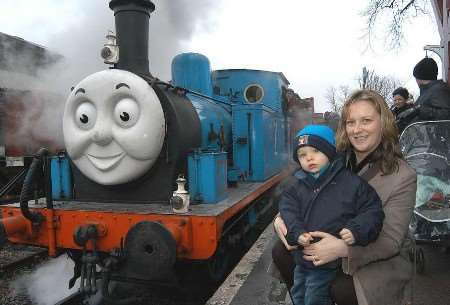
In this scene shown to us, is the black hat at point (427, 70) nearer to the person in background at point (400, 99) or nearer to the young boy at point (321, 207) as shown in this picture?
the person in background at point (400, 99)

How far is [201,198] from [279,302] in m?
1.29

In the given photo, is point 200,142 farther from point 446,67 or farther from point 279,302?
point 446,67

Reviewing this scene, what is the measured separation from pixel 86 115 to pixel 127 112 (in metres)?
0.44

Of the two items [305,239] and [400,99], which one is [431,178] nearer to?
[400,99]

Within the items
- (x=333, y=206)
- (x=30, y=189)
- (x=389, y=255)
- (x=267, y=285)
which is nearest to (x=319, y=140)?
(x=333, y=206)

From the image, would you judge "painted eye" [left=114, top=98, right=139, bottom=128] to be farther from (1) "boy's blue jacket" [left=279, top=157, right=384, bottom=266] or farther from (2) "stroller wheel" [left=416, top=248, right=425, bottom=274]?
(2) "stroller wheel" [left=416, top=248, right=425, bottom=274]

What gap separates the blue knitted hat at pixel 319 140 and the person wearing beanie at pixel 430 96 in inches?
71.3

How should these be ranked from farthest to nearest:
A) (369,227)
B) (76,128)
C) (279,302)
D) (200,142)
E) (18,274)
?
(18,274), (200,142), (76,128), (279,302), (369,227)

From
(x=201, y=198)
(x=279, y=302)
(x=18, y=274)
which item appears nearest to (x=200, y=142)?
(x=201, y=198)

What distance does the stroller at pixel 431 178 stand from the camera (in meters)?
3.16

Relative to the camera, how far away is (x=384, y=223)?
184 centimetres

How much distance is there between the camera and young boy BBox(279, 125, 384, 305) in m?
1.76

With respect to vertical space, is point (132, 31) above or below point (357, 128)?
above

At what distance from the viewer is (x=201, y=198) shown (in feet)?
12.9
